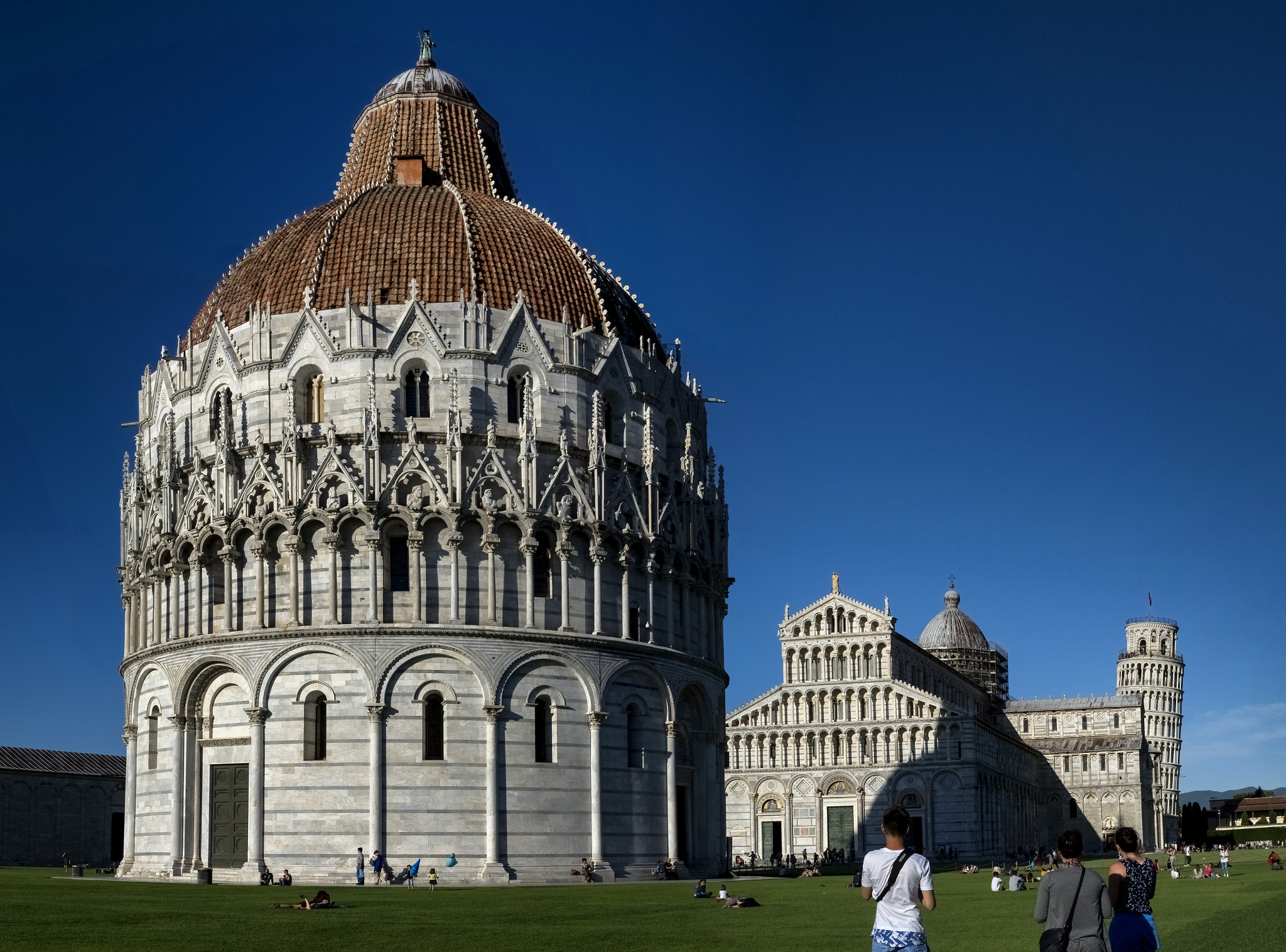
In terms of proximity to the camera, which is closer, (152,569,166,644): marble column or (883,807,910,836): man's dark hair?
(883,807,910,836): man's dark hair

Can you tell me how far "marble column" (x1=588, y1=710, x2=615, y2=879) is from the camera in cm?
5009

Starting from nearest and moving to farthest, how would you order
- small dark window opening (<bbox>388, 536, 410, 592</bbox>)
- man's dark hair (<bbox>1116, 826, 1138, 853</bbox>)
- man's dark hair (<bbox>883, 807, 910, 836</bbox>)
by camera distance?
man's dark hair (<bbox>883, 807, 910, 836</bbox>) < man's dark hair (<bbox>1116, 826, 1138, 853</bbox>) < small dark window opening (<bbox>388, 536, 410, 592</bbox>)

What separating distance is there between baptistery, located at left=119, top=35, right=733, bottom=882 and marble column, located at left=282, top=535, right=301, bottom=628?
0.11 m

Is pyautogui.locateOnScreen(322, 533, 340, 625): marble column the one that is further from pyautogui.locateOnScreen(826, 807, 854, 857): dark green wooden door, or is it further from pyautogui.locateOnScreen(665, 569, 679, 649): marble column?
pyautogui.locateOnScreen(826, 807, 854, 857): dark green wooden door

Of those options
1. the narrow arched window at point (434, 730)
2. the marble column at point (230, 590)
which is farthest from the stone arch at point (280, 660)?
the narrow arched window at point (434, 730)

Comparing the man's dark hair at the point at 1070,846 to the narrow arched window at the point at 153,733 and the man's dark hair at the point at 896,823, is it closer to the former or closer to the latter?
the man's dark hair at the point at 896,823

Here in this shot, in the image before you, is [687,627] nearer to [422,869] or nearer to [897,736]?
[422,869]

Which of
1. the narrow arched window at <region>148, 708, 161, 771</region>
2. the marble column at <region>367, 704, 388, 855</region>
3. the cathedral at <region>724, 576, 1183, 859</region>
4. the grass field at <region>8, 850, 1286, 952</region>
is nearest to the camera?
the grass field at <region>8, 850, 1286, 952</region>

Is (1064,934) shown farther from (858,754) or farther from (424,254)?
(858,754)

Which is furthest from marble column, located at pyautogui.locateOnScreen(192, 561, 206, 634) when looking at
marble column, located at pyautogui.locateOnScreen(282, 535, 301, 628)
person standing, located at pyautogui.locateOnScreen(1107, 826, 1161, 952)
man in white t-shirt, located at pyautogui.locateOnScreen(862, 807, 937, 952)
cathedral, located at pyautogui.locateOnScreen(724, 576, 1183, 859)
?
cathedral, located at pyautogui.locateOnScreen(724, 576, 1183, 859)

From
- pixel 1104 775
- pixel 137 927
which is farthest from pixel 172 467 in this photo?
pixel 1104 775

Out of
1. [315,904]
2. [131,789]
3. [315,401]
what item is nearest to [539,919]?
[315,904]

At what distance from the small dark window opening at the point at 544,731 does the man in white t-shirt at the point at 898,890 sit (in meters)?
37.2

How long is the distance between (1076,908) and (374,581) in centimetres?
3746
